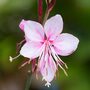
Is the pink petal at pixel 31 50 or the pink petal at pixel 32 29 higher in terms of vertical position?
the pink petal at pixel 32 29

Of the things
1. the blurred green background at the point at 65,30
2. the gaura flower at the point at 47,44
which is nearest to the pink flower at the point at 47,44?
the gaura flower at the point at 47,44

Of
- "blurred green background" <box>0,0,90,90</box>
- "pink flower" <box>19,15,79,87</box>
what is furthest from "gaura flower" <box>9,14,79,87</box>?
"blurred green background" <box>0,0,90,90</box>

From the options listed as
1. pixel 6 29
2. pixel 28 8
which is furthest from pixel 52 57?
pixel 6 29

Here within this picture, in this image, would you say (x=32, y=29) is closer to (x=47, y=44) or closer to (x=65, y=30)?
(x=47, y=44)

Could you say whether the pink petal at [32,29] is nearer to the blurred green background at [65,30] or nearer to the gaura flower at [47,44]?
the gaura flower at [47,44]

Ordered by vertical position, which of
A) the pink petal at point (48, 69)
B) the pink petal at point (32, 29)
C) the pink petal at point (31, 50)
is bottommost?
the pink petal at point (48, 69)

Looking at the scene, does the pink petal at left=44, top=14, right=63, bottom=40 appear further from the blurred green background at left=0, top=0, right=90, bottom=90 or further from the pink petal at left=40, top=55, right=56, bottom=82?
the blurred green background at left=0, top=0, right=90, bottom=90

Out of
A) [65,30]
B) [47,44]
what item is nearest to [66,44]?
[47,44]
